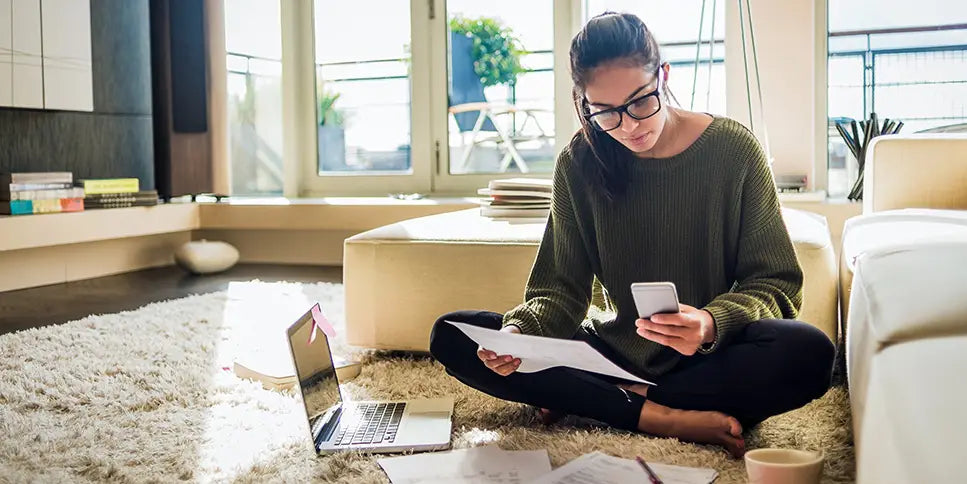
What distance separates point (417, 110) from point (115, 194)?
1.61 meters

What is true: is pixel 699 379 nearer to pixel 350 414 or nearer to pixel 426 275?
pixel 350 414

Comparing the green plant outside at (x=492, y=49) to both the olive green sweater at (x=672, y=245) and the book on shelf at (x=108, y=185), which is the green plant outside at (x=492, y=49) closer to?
the book on shelf at (x=108, y=185)

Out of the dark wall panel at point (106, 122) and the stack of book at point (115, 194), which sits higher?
the dark wall panel at point (106, 122)

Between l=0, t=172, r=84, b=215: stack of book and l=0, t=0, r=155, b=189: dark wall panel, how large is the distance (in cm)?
17

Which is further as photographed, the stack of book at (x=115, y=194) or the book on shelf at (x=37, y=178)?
the stack of book at (x=115, y=194)

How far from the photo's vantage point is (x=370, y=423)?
1.84 meters

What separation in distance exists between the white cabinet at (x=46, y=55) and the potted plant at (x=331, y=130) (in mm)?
1276

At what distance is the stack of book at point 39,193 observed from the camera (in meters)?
3.95

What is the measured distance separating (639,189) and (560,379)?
40 cm

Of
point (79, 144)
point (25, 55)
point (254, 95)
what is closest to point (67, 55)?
point (25, 55)

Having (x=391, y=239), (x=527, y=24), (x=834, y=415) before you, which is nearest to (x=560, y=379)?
(x=834, y=415)

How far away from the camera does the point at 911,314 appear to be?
3.27 feet

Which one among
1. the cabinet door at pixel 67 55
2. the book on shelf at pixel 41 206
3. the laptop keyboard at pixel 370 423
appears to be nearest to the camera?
the laptop keyboard at pixel 370 423

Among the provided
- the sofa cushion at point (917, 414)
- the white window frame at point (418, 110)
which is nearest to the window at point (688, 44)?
the white window frame at point (418, 110)
